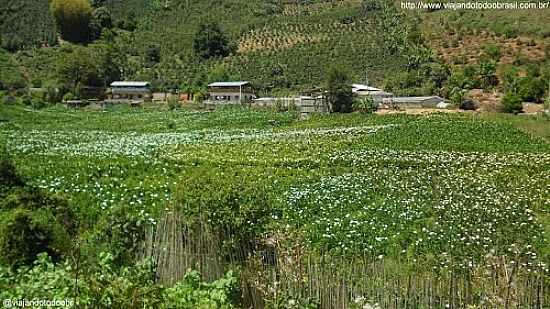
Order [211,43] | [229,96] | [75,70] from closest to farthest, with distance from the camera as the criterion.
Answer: [229,96], [75,70], [211,43]

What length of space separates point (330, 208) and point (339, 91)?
33.1m

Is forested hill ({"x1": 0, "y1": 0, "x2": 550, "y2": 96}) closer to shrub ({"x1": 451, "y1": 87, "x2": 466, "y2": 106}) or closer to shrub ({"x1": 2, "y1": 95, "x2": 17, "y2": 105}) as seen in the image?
shrub ({"x1": 451, "y1": 87, "x2": 466, "y2": 106})

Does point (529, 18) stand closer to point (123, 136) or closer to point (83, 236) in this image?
point (123, 136)

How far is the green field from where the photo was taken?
6.52 m

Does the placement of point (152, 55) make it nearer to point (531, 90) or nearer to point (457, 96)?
point (457, 96)

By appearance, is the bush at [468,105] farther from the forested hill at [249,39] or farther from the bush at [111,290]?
the bush at [111,290]

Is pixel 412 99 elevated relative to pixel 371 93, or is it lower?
lower

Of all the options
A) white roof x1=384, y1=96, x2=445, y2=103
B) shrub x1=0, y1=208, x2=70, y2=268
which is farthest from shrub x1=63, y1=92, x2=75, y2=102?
shrub x1=0, y1=208, x2=70, y2=268

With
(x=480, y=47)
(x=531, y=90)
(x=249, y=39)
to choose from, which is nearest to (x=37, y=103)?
(x=249, y=39)

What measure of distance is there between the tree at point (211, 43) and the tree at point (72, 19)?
62.8 ft

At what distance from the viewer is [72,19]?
8281 centimetres

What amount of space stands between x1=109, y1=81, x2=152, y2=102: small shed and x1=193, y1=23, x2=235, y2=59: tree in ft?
43.9

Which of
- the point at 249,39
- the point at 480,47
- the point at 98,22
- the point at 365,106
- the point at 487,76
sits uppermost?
the point at 98,22

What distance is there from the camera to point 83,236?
28.8 ft
